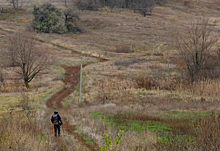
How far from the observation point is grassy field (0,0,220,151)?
8707 mm

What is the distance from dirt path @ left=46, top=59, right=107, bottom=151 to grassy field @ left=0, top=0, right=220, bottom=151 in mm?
329

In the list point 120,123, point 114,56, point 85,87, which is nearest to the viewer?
point 120,123

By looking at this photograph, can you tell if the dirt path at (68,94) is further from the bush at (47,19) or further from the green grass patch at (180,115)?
the bush at (47,19)

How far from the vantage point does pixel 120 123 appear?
14906 mm

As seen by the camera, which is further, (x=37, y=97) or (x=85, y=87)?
(x=85, y=87)

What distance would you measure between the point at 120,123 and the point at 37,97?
15924 mm

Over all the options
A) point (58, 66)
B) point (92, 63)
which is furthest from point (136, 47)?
point (58, 66)

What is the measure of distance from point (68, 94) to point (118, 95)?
7306 millimetres

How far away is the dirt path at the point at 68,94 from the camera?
39.8 ft

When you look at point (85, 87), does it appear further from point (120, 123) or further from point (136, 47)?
point (136, 47)

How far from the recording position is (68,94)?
3075cm

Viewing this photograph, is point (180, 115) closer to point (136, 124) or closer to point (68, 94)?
point (136, 124)

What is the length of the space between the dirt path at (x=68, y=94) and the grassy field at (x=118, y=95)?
1.08 feet

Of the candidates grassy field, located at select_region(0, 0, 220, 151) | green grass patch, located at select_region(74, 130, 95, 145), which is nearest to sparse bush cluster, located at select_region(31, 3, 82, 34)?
grassy field, located at select_region(0, 0, 220, 151)
